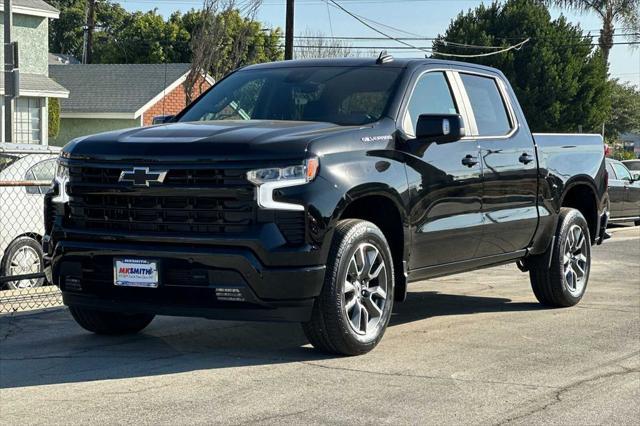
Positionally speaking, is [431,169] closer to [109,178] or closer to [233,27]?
[109,178]

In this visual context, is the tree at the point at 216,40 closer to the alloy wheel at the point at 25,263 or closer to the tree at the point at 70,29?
the alloy wheel at the point at 25,263

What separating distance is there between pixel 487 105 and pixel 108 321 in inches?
141

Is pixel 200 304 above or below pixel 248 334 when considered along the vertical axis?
above

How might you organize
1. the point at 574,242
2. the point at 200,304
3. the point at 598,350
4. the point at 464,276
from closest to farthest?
the point at 200,304 → the point at 598,350 → the point at 574,242 → the point at 464,276

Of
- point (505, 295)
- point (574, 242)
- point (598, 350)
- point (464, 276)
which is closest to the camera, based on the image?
point (598, 350)

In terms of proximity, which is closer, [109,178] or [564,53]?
[109,178]

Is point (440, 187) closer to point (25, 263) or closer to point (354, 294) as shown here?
point (354, 294)

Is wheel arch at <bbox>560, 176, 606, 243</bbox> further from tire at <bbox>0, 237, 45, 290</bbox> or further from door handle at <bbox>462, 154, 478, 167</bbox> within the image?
tire at <bbox>0, 237, 45, 290</bbox>

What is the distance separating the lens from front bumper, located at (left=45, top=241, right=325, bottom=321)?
6184 millimetres

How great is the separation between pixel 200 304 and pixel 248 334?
4.82 feet

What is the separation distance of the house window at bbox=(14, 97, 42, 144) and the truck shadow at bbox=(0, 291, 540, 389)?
25.9 metres

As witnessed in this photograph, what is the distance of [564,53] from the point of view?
175ft

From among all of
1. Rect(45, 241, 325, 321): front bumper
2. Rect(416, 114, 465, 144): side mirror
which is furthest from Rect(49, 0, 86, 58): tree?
Rect(45, 241, 325, 321): front bumper

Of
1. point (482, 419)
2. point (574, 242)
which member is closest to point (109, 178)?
point (482, 419)
